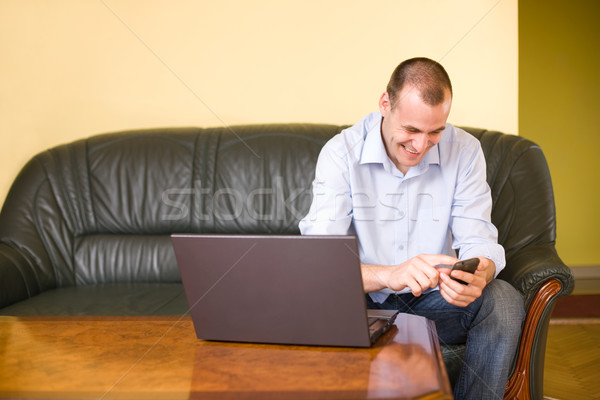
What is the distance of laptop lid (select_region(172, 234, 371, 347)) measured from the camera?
0.95m

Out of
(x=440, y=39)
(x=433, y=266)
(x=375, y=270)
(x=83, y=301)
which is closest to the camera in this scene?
(x=433, y=266)

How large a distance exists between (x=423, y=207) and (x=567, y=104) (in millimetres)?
2553

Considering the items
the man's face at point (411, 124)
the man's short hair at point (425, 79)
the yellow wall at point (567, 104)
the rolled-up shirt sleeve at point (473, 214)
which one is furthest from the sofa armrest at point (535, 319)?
the yellow wall at point (567, 104)

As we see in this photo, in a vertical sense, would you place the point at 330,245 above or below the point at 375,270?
above

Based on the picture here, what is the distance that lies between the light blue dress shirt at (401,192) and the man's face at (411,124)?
6cm

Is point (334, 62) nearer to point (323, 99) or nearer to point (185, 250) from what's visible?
point (323, 99)

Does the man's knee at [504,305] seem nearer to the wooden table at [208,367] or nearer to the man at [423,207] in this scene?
the man at [423,207]

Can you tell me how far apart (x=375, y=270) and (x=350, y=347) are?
1.31ft

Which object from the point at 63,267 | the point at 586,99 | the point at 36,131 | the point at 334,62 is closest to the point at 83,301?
the point at 63,267

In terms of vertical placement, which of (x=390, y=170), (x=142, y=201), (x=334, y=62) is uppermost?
(x=334, y=62)

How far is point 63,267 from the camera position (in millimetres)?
2385

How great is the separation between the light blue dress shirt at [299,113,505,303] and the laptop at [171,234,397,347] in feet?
2.11

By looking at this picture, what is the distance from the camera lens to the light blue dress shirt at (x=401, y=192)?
1670 mm

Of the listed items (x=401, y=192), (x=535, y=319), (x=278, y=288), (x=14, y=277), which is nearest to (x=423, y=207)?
(x=401, y=192)
